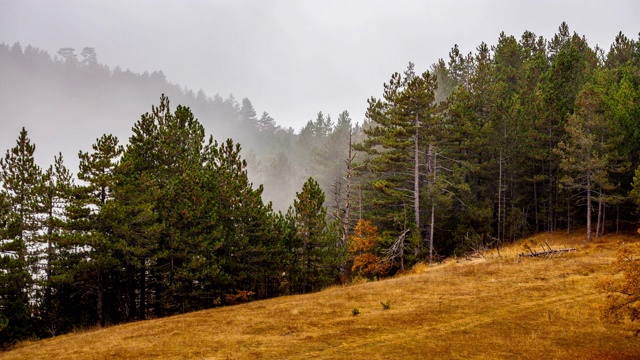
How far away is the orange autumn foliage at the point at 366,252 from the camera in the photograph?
30859 millimetres

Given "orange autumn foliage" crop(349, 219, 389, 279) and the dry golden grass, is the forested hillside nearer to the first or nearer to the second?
"orange autumn foliage" crop(349, 219, 389, 279)

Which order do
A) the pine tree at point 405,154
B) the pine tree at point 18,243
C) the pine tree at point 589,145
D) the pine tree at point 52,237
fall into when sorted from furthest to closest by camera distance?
the pine tree at point 405,154
the pine tree at point 589,145
the pine tree at point 52,237
the pine tree at point 18,243

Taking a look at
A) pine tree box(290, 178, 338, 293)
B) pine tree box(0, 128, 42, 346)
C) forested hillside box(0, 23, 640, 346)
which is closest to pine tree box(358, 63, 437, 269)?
forested hillside box(0, 23, 640, 346)

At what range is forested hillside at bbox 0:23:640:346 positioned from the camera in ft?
73.1

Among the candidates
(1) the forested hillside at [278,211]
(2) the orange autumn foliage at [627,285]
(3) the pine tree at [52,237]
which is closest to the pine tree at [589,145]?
(1) the forested hillside at [278,211]

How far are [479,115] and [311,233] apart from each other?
24906 millimetres

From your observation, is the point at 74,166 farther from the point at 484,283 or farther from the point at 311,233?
the point at 484,283

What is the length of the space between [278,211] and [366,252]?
7734 mm

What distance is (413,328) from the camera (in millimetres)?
11883

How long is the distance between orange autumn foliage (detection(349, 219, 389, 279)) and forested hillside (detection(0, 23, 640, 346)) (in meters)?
0.17

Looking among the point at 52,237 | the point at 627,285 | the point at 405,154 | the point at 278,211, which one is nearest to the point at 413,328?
the point at 627,285

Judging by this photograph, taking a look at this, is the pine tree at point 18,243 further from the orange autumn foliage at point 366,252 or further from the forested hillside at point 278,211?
the orange autumn foliage at point 366,252

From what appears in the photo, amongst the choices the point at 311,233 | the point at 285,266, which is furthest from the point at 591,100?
the point at 285,266

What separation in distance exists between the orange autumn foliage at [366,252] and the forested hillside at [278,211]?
171mm
